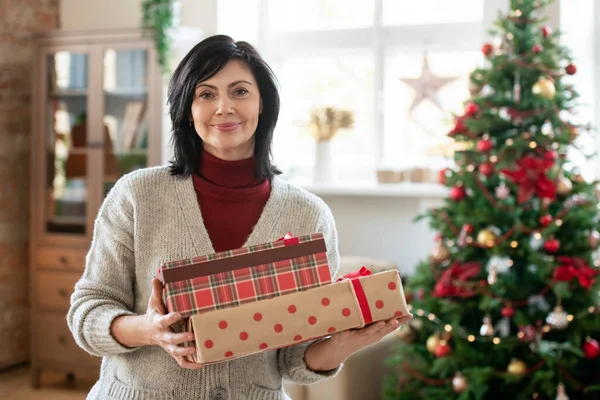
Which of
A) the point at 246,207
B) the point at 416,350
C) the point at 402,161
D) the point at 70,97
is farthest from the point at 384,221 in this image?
the point at 246,207

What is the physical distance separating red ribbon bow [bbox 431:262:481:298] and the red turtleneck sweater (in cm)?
141

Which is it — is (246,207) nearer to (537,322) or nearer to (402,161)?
(537,322)

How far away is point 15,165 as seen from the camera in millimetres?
4367

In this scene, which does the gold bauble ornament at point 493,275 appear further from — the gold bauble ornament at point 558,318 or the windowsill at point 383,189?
the windowsill at point 383,189

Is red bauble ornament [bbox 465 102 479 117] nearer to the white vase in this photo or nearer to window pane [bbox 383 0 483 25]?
window pane [bbox 383 0 483 25]

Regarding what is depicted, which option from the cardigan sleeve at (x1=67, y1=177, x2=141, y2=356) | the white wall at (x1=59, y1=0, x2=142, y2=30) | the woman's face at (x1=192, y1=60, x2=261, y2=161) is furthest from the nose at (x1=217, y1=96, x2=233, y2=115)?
the white wall at (x1=59, y1=0, x2=142, y2=30)

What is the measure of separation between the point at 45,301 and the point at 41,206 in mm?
510

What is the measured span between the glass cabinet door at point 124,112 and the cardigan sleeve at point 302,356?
2.55m

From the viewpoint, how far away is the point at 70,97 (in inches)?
160

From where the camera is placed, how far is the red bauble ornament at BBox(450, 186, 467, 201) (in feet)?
9.22

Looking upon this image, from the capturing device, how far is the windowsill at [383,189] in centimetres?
381

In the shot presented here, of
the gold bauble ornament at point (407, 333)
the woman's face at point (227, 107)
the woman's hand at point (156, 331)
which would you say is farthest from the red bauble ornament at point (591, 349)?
the woman's hand at point (156, 331)

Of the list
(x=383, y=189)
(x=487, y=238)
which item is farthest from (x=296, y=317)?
(x=383, y=189)

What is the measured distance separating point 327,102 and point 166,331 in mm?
3165
